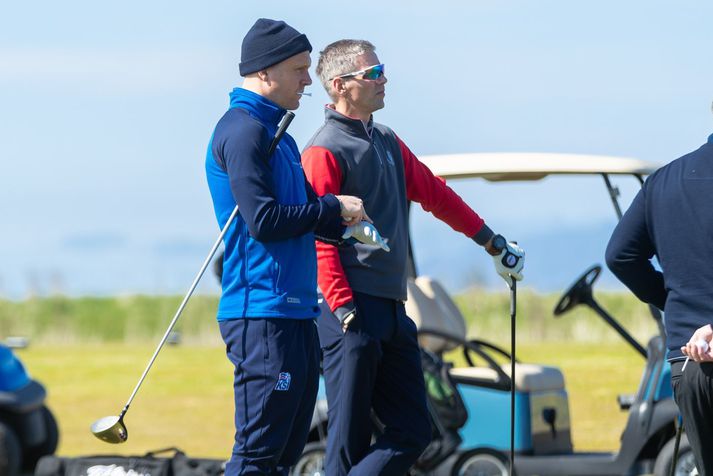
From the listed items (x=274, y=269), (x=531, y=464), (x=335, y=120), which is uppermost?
(x=335, y=120)

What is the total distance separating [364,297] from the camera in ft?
16.5

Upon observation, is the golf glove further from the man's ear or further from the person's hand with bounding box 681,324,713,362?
the person's hand with bounding box 681,324,713,362

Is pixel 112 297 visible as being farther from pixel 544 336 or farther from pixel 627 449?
pixel 627 449

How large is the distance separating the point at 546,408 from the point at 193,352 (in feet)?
38.2

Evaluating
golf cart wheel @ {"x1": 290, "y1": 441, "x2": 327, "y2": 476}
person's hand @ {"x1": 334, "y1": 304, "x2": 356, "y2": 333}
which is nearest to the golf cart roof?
golf cart wheel @ {"x1": 290, "y1": 441, "x2": 327, "y2": 476}

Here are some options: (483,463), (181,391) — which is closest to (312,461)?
(483,463)

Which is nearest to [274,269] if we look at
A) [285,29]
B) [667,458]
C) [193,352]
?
[285,29]

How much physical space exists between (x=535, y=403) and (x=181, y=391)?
26.5 ft

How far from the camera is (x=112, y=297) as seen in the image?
85.6ft

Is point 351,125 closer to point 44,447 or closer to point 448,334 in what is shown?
point 448,334

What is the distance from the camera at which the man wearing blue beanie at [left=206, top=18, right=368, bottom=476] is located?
4242 millimetres

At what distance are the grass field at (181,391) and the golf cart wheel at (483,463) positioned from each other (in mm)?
1522

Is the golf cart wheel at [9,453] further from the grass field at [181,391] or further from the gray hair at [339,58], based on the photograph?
the gray hair at [339,58]

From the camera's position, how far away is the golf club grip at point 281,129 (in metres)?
4.29
